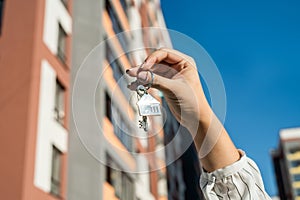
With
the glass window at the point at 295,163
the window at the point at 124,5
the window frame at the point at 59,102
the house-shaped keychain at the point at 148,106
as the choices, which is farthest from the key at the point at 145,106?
the glass window at the point at 295,163

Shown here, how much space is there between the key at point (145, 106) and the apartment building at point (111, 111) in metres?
0.16

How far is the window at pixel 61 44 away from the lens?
1476 cm

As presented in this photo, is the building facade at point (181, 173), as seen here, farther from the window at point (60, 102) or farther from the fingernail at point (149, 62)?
the window at point (60, 102)

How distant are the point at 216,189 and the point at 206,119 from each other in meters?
0.32

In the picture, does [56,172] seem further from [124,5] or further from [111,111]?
[124,5]

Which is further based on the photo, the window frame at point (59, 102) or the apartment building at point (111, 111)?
the window frame at point (59, 102)

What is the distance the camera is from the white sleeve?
1.95 m

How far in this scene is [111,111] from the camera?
2459mm

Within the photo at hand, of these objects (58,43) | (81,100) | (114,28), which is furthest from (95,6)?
(81,100)

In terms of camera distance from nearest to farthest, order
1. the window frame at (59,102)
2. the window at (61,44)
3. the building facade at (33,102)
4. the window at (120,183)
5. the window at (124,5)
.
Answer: the building facade at (33,102) < the window frame at (59,102) < the window at (61,44) < the window at (120,183) < the window at (124,5)

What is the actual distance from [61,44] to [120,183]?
6107mm

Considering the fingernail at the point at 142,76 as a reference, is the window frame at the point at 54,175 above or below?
above

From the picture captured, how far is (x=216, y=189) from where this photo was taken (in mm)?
1968

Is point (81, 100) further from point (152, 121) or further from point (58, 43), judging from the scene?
point (58, 43)
